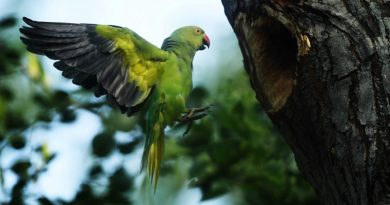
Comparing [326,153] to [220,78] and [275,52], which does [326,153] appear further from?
[220,78]

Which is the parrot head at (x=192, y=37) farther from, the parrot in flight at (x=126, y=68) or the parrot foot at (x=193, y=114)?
the parrot foot at (x=193, y=114)

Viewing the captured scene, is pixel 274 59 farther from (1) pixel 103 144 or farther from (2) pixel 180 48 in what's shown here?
(1) pixel 103 144

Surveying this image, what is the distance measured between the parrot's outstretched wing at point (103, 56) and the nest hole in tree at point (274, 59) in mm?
740

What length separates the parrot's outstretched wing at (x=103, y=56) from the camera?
3555 millimetres

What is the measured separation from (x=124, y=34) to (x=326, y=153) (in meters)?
1.34

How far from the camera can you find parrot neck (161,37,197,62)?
13.8ft

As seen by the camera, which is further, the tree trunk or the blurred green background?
the blurred green background

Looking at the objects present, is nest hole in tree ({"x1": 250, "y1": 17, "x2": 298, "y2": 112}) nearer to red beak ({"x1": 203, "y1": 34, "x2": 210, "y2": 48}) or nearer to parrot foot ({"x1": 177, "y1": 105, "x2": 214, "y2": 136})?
parrot foot ({"x1": 177, "y1": 105, "x2": 214, "y2": 136})

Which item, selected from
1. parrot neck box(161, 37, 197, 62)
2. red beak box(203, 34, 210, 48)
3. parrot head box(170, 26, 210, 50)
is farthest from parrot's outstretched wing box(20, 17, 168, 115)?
red beak box(203, 34, 210, 48)

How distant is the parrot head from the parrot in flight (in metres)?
0.21

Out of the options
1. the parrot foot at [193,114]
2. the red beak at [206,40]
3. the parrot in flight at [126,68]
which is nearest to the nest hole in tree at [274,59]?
the parrot in flight at [126,68]

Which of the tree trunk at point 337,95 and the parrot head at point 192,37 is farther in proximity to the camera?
the parrot head at point 192,37

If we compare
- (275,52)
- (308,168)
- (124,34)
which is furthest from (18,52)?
(308,168)

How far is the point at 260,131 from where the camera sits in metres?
5.16
